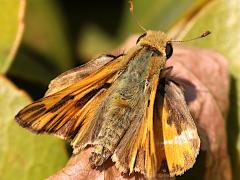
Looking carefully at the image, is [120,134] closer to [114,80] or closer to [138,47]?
[114,80]

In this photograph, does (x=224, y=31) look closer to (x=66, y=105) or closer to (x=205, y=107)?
(x=205, y=107)

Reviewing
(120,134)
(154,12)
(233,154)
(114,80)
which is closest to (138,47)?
(114,80)

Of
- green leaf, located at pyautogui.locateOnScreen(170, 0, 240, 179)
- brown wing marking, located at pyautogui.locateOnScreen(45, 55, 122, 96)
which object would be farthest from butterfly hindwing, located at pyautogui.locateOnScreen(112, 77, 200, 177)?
green leaf, located at pyautogui.locateOnScreen(170, 0, 240, 179)

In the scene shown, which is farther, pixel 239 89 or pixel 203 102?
pixel 239 89

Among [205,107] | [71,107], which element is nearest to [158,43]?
[205,107]

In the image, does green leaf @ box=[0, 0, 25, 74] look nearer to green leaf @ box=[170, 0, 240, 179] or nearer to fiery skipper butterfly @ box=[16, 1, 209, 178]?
fiery skipper butterfly @ box=[16, 1, 209, 178]

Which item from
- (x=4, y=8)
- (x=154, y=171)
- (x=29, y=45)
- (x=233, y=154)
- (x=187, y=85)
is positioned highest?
(x=29, y=45)

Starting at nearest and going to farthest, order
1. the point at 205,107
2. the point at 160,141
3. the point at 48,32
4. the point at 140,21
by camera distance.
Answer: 1. the point at 160,141
2. the point at 205,107
3. the point at 140,21
4. the point at 48,32
